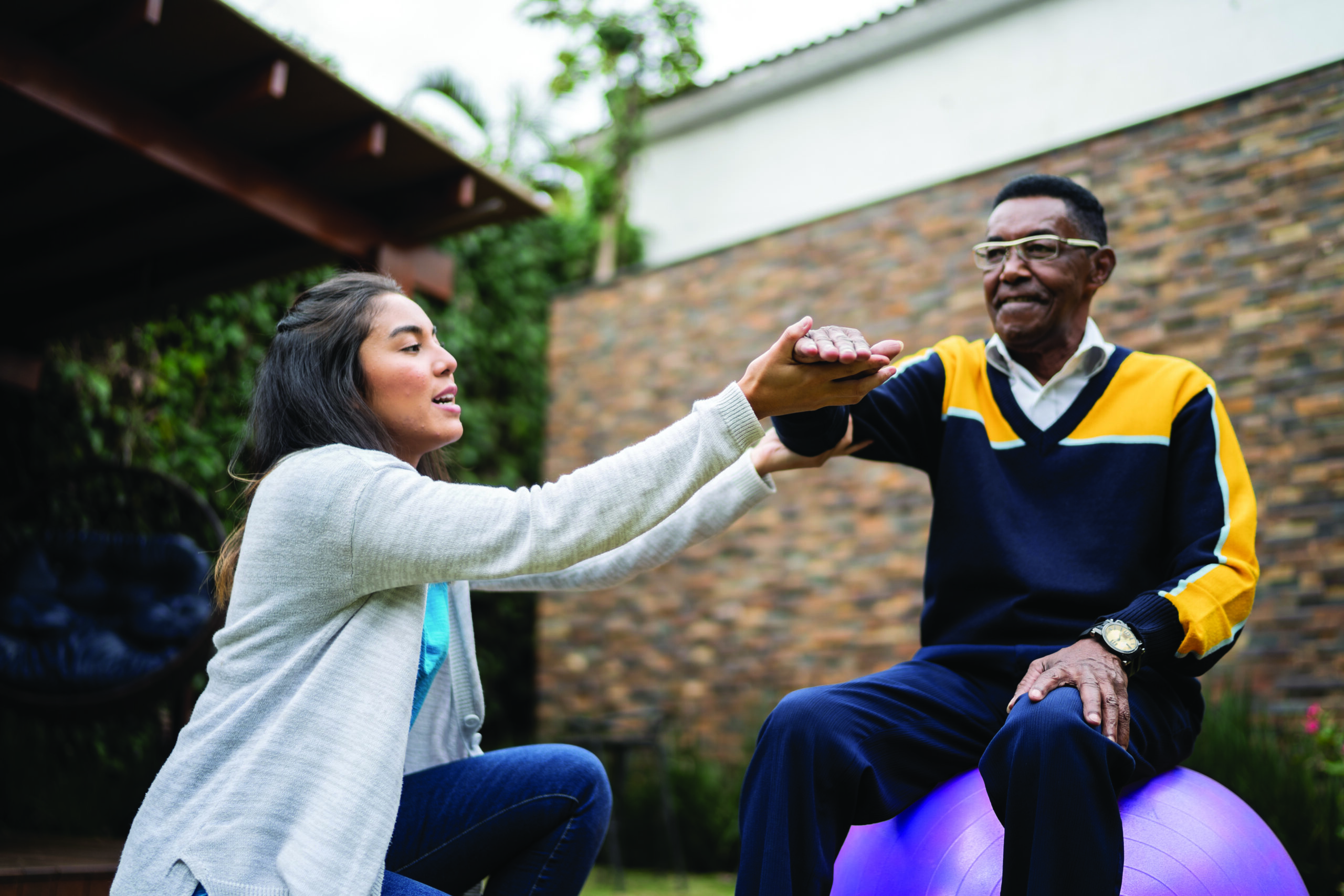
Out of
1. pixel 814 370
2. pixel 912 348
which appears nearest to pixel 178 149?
pixel 814 370

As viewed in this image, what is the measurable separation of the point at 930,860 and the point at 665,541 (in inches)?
33.2

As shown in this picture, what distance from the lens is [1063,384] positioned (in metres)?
2.29

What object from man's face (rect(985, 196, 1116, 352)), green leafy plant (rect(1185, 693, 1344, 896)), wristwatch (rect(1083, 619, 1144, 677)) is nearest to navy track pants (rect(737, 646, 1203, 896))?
wristwatch (rect(1083, 619, 1144, 677))

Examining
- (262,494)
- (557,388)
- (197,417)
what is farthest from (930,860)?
(557,388)

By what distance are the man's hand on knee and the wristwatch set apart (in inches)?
0.4

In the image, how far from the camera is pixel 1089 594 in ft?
6.68

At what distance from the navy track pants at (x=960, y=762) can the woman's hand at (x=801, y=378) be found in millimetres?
535

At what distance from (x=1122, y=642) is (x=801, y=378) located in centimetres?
74

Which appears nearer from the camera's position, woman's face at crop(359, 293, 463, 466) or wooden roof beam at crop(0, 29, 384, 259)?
woman's face at crop(359, 293, 463, 466)

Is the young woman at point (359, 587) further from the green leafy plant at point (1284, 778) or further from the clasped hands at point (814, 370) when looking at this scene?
the green leafy plant at point (1284, 778)

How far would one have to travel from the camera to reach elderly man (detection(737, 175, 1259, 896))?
167cm

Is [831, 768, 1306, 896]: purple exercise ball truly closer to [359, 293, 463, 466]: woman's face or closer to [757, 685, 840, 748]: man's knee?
[757, 685, 840, 748]: man's knee

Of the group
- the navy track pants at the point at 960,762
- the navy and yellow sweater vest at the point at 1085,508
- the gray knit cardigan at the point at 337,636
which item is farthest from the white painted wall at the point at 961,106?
the gray knit cardigan at the point at 337,636

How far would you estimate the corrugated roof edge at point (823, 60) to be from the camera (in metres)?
7.60
